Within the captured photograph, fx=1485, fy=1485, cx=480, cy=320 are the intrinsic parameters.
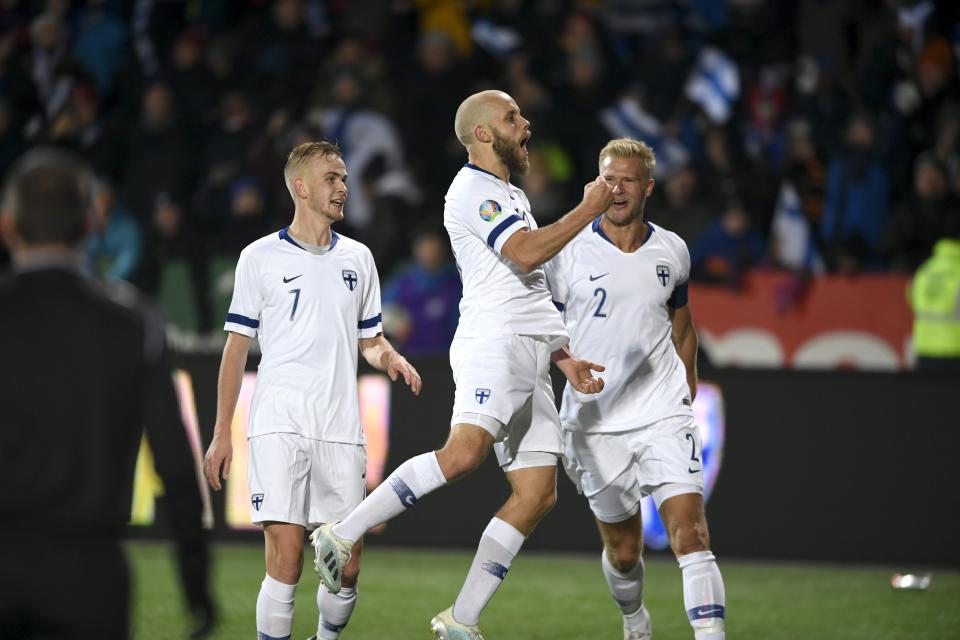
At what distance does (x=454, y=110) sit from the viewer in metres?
13.4

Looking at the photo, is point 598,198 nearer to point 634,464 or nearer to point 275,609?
point 634,464

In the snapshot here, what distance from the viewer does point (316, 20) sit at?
15383mm

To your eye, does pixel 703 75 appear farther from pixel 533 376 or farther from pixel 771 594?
pixel 533 376

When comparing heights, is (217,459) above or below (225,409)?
below

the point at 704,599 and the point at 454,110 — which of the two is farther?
the point at 454,110

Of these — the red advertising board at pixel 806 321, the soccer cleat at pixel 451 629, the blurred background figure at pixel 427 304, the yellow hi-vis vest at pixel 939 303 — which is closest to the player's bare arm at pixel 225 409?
the soccer cleat at pixel 451 629

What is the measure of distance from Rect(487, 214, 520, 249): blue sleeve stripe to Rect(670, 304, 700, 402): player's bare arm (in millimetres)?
1109

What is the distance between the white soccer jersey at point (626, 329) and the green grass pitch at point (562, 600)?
Answer: 1.52m

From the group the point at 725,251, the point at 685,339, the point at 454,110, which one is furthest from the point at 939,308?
the point at 685,339

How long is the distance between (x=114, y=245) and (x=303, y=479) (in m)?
7.79

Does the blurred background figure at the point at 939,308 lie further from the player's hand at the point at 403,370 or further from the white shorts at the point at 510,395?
the player's hand at the point at 403,370

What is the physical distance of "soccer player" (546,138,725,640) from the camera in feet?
21.1

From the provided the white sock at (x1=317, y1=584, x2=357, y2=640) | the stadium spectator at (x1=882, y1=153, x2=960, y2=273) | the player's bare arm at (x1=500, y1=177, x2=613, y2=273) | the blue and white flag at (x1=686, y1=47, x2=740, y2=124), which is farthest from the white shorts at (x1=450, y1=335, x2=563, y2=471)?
the blue and white flag at (x1=686, y1=47, x2=740, y2=124)

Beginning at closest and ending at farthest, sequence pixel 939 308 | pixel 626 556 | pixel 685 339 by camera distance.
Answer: pixel 626 556 < pixel 685 339 < pixel 939 308
